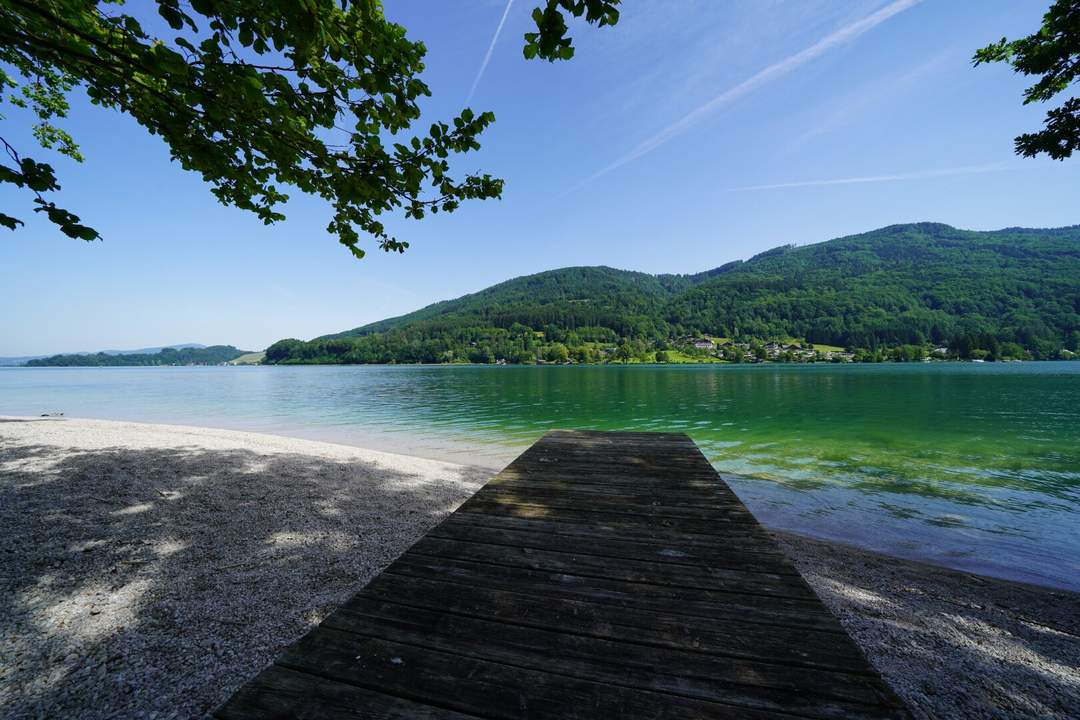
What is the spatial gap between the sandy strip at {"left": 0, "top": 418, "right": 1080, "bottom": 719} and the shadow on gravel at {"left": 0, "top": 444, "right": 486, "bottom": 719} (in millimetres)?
19

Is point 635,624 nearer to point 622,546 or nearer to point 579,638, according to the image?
point 579,638

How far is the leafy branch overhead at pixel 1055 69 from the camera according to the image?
7.03 metres

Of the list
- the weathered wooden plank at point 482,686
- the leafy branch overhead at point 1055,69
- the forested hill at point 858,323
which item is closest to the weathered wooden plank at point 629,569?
the weathered wooden plank at point 482,686

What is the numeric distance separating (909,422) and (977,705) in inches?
1171

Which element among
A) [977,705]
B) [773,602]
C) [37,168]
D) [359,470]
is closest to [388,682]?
[773,602]

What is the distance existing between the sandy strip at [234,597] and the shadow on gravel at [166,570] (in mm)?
19

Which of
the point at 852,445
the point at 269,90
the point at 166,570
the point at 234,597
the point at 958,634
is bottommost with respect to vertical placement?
the point at 852,445

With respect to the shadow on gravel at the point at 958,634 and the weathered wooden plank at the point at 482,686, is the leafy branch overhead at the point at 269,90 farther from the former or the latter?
the shadow on gravel at the point at 958,634

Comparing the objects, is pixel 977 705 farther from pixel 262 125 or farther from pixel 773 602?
pixel 262 125

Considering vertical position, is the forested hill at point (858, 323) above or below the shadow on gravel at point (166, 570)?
above

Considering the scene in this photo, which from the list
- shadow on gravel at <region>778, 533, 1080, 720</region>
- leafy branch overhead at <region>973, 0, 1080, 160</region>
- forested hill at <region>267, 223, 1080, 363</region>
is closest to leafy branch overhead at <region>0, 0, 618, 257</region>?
shadow on gravel at <region>778, 533, 1080, 720</region>

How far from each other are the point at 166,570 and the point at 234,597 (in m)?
1.34

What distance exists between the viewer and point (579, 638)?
2324 millimetres

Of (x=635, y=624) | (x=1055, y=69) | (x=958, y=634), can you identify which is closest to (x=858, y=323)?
(x=1055, y=69)
